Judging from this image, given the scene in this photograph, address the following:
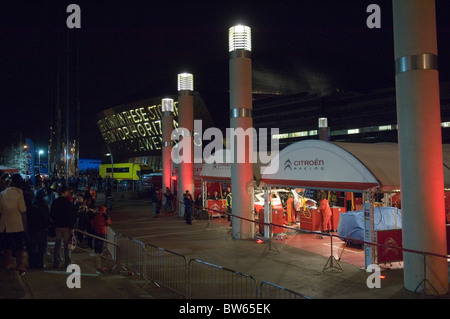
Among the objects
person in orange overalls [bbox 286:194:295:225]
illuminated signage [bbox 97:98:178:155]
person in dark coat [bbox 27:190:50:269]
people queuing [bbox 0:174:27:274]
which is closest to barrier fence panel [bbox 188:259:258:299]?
person in dark coat [bbox 27:190:50:269]

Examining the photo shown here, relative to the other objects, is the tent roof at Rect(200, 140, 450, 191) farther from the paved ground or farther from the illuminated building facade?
the illuminated building facade

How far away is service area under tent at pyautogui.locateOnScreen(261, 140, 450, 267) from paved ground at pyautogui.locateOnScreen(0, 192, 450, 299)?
5.08 ft

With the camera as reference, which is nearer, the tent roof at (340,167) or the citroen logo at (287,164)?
the tent roof at (340,167)

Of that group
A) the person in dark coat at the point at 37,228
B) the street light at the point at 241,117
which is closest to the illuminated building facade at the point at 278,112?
the street light at the point at 241,117

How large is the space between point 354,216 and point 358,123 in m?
47.6

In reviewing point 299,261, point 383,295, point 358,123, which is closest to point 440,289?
point 383,295

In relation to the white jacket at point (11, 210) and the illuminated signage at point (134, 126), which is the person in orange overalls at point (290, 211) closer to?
the white jacket at point (11, 210)

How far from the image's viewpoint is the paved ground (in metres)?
6.78

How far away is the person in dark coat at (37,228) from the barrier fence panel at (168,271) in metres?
2.42

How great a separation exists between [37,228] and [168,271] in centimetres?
340

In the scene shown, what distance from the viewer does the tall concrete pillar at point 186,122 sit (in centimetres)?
2192

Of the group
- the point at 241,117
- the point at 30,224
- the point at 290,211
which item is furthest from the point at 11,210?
the point at 290,211

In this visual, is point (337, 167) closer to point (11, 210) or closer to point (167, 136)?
point (11, 210)

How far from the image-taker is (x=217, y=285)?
327 inches
